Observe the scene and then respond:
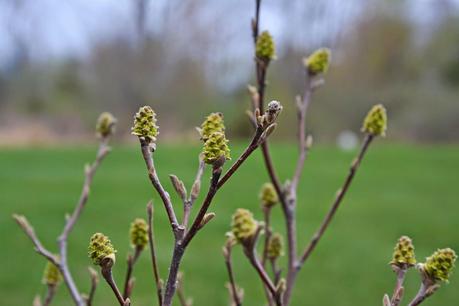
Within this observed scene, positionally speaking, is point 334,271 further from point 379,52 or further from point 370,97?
point 379,52

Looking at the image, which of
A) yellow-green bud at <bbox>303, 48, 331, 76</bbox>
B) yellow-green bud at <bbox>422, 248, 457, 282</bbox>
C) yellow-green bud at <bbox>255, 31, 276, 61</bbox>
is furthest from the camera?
yellow-green bud at <bbox>303, 48, 331, 76</bbox>

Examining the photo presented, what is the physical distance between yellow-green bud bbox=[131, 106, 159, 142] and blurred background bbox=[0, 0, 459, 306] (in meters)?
3.00

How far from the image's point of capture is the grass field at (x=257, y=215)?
3.80m

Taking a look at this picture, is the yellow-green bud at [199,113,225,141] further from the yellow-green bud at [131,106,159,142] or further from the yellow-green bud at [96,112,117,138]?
the yellow-green bud at [96,112,117,138]

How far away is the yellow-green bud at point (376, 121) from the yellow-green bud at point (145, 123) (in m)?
0.46

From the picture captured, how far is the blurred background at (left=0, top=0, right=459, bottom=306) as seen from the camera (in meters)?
4.34

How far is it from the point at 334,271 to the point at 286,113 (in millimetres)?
11123

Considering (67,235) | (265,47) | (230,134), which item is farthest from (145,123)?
(230,134)

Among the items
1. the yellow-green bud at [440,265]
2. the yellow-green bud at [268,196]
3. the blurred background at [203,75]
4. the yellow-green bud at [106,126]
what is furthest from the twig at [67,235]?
the blurred background at [203,75]

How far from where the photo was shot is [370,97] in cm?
A: 1642

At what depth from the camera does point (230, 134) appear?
16.6m

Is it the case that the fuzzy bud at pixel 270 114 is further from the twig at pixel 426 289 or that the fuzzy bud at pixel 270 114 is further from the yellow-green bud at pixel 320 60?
the yellow-green bud at pixel 320 60

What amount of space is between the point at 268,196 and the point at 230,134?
51.0 feet

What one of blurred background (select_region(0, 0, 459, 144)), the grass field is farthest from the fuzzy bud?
blurred background (select_region(0, 0, 459, 144))
